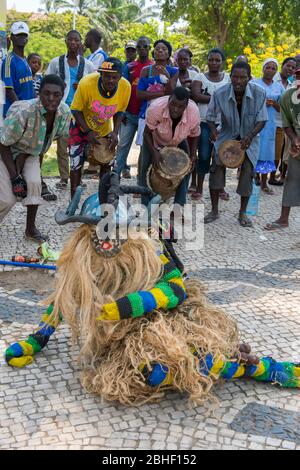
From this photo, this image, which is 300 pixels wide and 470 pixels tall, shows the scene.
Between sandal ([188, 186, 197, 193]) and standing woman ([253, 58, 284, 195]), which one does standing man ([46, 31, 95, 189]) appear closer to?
sandal ([188, 186, 197, 193])

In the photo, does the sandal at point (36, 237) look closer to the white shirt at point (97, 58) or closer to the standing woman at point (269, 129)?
the white shirt at point (97, 58)

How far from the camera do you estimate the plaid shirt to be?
17.1 ft

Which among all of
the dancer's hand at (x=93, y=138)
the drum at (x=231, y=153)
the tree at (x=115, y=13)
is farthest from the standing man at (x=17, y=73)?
the tree at (x=115, y=13)

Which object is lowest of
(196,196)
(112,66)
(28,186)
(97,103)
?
(196,196)

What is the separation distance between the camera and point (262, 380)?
3455 millimetres

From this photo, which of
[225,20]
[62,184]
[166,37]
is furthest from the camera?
[166,37]

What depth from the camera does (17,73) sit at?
6.78 metres

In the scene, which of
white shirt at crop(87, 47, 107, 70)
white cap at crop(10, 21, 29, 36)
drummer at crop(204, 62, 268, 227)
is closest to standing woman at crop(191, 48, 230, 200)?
drummer at crop(204, 62, 268, 227)

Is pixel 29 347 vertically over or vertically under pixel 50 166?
under

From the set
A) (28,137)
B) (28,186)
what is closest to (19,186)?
(28,186)

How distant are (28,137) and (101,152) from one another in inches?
52.7

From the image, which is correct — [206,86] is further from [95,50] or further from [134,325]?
[134,325]

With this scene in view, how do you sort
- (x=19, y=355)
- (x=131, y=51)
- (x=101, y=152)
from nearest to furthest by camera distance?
(x=19, y=355), (x=101, y=152), (x=131, y=51)

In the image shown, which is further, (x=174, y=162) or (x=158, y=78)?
(x=158, y=78)
